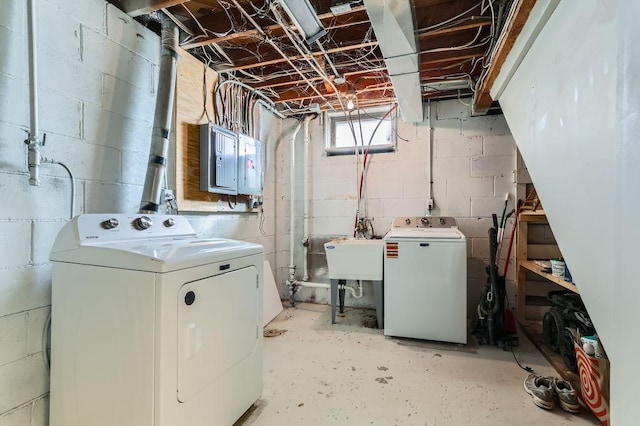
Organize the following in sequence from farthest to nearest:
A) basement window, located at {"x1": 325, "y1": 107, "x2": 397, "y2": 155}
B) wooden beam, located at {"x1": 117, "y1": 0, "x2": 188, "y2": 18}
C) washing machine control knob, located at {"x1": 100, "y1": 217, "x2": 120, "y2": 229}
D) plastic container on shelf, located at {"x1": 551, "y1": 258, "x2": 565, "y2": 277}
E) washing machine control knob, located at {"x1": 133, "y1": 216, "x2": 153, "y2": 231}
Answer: basement window, located at {"x1": 325, "y1": 107, "x2": 397, "y2": 155} < plastic container on shelf, located at {"x1": 551, "y1": 258, "x2": 565, "y2": 277} < wooden beam, located at {"x1": 117, "y1": 0, "x2": 188, "y2": 18} < washing machine control knob, located at {"x1": 133, "y1": 216, "x2": 153, "y2": 231} < washing machine control knob, located at {"x1": 100, "y1": 217, "x2": 120, "y2": 229}

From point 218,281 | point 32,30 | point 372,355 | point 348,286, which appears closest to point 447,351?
point 372,355

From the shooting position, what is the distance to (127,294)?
1210 millimetres

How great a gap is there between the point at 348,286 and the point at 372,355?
42.7 inches

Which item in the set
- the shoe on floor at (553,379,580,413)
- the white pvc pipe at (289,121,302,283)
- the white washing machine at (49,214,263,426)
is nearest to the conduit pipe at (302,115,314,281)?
the white pvc pipe at (289,121,302,283)

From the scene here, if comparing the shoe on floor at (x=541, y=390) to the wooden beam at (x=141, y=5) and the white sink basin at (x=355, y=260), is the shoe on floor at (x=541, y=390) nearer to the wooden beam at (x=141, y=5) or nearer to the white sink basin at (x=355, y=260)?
the white sink basin at (x=355, y=260)

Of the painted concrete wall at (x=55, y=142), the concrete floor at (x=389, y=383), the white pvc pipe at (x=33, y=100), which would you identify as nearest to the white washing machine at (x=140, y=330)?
the painted concrete wall at (x=55, y=142)

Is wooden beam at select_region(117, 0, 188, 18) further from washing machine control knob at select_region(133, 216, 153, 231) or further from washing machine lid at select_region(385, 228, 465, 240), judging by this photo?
washing machine lid at select_region(385, 228, 465, 240)

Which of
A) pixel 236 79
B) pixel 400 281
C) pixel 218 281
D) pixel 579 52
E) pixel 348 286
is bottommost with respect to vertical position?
pixel 348 286

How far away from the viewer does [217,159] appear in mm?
2441

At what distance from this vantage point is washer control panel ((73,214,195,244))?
54.9 inches

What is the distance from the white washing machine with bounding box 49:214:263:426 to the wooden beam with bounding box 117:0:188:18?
1.29 m

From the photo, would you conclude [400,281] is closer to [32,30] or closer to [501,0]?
[501,0]

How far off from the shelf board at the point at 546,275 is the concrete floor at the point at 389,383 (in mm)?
637

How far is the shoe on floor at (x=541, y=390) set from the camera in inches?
68.4
